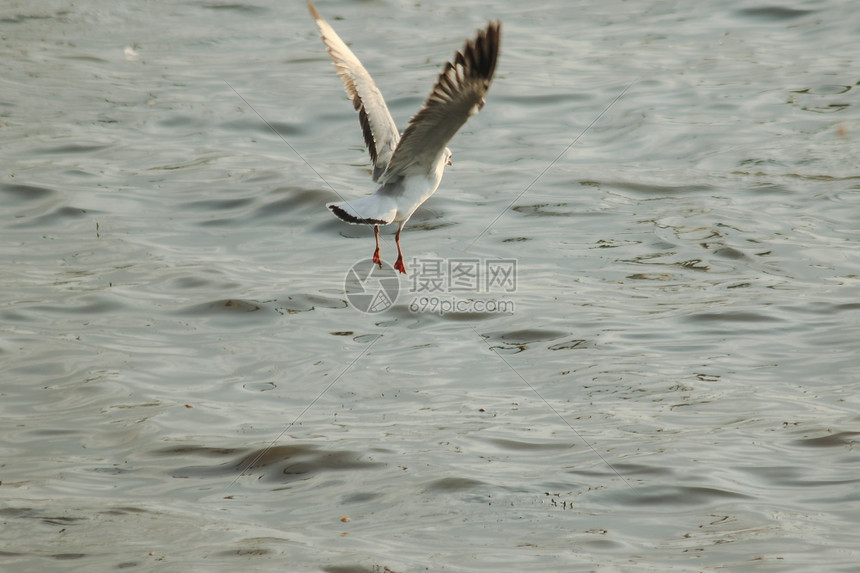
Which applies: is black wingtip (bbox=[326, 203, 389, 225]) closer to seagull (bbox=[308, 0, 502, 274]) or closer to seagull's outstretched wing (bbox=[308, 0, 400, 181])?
seagull (bbox=[308, 0, 502, 274])

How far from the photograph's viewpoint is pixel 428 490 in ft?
20.1

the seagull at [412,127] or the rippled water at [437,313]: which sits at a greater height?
the seagull at [412,127]

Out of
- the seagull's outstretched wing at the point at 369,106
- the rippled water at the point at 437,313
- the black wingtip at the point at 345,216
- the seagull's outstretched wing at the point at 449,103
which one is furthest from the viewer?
the seagull's outstretched wing at the point at 369,106

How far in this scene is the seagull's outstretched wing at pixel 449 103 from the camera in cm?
641

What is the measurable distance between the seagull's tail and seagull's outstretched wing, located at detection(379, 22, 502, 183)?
27cm

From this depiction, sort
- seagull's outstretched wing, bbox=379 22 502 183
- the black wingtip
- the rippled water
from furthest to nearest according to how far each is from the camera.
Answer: the black wingtip, seagull's outstretched wing, bbox=379 22 502 183, the rippled water

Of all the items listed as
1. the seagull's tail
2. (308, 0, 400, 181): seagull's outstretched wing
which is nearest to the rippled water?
the seagull's tail

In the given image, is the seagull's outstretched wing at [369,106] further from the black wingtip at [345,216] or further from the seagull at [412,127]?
the black wingtip at [345,216]

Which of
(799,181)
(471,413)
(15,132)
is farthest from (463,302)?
(15,132)

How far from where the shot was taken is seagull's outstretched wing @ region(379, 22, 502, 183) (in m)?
6.41

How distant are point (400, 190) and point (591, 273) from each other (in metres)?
2.08

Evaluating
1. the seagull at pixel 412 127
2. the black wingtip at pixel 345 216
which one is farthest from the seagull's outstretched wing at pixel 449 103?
the black wingtip at pixel 345 216

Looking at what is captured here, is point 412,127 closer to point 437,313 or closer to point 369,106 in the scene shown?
point 369,106

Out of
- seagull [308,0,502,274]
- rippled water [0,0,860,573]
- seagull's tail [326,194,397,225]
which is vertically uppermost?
seagull [308,0,502,274]
